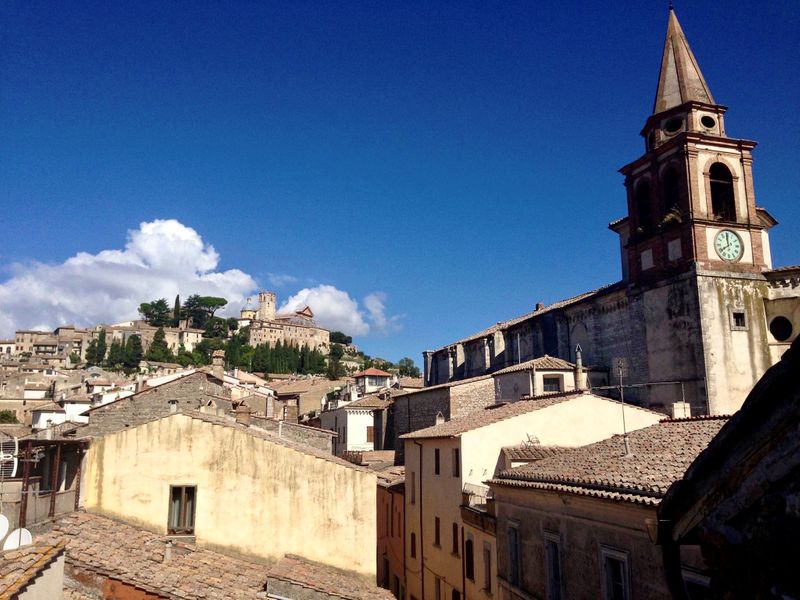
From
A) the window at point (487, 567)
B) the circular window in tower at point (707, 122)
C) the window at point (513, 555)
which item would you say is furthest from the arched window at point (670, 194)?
the window at point (513, 555)

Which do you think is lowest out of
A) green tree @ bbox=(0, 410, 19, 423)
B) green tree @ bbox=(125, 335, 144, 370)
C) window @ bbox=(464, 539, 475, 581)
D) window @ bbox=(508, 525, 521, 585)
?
window @ bbox=(464, 539, 475, 581)

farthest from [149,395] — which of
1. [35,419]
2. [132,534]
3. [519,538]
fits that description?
[35,419]

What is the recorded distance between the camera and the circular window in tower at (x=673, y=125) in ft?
105

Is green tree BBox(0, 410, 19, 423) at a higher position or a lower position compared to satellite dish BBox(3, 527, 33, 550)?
higher

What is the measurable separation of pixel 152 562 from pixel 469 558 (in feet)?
31.0

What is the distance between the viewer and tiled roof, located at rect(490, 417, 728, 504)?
10.7 meters

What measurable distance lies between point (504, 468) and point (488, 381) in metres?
15.4

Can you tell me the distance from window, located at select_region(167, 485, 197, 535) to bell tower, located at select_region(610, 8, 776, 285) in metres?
22.2

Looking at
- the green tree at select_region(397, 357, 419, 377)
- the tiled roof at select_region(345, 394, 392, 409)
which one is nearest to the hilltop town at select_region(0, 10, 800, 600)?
the tiled roof at select_region(345, 394, 392, 409)

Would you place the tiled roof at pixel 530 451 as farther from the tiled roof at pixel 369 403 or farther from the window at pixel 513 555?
the tiled roof at pixel 369 403

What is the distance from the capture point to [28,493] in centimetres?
1402

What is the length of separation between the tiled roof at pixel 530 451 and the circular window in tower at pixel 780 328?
1463 centimetres

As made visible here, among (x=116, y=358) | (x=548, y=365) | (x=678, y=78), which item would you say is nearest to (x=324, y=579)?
(x=548, y=365)

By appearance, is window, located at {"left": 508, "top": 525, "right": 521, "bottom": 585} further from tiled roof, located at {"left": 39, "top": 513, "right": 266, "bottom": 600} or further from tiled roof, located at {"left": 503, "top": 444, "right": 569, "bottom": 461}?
tiled roof, located at {"left": 39, "top": 513, "right": 266, "bottom": 600}
